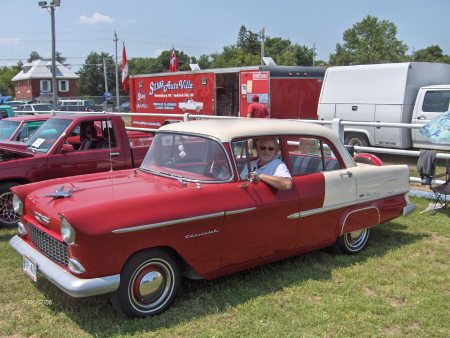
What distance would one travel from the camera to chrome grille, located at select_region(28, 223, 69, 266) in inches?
147

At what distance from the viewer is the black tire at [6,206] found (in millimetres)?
6238

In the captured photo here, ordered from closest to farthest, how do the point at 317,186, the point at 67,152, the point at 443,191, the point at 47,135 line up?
the point at 317,186 → the point at 443,191 → the point at 67,152 → the point at 47,135

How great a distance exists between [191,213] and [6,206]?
3.62m

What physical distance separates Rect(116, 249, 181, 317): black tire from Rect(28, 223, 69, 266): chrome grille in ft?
1.66

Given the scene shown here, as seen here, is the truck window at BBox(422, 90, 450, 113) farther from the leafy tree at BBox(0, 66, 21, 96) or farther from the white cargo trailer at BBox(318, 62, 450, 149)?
the leafy tree at BBox(0, 66, 21, 96)

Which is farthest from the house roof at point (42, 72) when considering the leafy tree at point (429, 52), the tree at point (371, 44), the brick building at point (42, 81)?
the leafy tree at point (429, 52)

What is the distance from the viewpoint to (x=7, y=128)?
8633 mm

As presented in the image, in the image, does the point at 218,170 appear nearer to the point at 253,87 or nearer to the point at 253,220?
the point at 253,220

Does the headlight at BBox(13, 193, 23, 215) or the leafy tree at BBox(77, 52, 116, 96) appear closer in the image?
the headlight at BBox(13, 193, 23, 215)

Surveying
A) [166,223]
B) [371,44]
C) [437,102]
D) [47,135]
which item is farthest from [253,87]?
[371,44]

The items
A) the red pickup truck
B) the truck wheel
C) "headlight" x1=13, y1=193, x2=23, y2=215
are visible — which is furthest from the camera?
the truck wheel

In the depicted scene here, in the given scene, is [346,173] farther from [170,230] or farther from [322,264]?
[170,230]

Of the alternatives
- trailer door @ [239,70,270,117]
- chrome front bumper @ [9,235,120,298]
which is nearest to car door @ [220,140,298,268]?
chrome front bumper @ [9,235,120,298]

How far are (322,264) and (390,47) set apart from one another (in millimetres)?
81679
